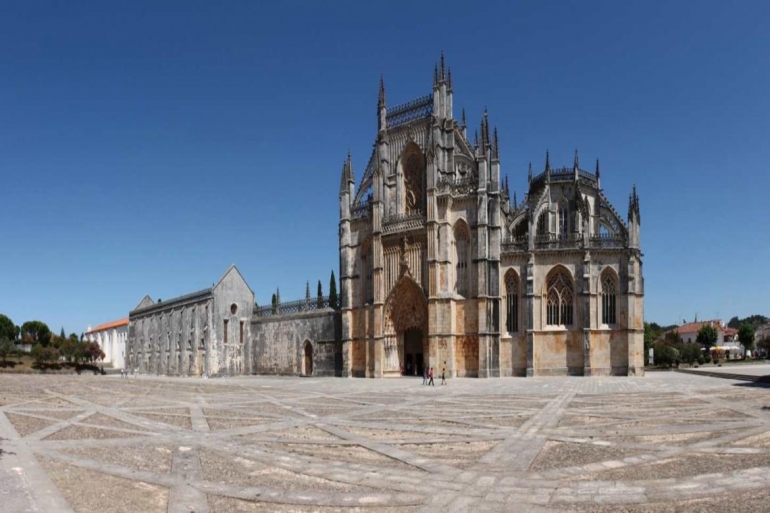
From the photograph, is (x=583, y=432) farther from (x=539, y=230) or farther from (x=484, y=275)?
(x=539, y=230)

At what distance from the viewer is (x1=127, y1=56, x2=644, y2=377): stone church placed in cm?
4372

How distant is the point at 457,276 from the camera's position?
→ 4569 cm

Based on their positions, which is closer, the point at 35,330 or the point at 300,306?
the point at 300,306

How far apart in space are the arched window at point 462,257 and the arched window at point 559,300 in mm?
6315

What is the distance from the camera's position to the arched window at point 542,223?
169 feet

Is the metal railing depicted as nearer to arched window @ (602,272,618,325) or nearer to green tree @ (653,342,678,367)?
arched window @ (602,272,618,325)

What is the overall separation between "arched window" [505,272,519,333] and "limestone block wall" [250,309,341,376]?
14.9 m

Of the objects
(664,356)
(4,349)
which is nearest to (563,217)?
(664,356)

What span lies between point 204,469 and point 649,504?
309 inches

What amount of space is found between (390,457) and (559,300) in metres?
35.0

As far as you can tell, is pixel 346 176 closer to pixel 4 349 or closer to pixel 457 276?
pixel 457 276

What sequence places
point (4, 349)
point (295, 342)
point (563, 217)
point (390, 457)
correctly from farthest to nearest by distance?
point (4, 349)
point (295, 342)
point (563, 217)
point (390, 457)

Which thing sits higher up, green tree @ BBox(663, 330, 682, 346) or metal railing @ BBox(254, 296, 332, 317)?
metal railing @ BBox(254, 296, 332, 317)

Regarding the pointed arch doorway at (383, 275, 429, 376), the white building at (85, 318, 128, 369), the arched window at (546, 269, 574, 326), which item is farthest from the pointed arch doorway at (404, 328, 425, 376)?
the white building at (85, 318, 128, 369)
